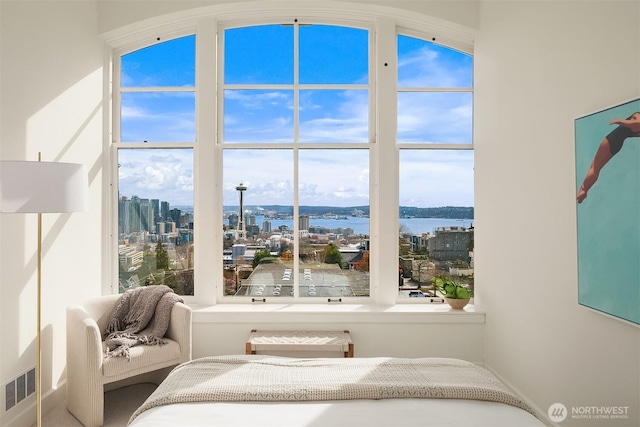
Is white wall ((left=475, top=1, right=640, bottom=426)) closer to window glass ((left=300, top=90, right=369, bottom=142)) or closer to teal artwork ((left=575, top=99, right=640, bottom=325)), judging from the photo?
teal artwork ((left=575, top=99, right=640, bottom=325))

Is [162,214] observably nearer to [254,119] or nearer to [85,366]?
[254,119]

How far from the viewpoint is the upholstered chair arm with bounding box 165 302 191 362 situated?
3.22m

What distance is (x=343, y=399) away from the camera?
1.92 metres

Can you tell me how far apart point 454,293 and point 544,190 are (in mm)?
1331

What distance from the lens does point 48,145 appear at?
308 centimetres

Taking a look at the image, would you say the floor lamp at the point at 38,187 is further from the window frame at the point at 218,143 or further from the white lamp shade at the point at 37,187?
the window frame at the point at 218,143

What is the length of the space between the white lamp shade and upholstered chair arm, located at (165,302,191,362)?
3.96ft

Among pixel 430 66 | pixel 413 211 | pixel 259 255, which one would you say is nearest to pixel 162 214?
pixel 259 255

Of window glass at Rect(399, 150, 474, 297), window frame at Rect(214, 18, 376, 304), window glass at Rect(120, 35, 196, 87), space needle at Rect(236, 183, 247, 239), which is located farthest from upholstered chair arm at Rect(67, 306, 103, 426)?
window glass at Rect(399, 150, 474, 297)

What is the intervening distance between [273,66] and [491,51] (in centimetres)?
190

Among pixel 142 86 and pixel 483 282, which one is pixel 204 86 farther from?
pixel 483 282

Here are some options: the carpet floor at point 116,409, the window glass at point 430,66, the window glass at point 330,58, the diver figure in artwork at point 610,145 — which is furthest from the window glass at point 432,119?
the carpet floor at point 116,409

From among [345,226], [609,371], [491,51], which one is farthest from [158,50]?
[609,371]

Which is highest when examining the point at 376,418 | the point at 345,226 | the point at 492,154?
the point at 492,154
